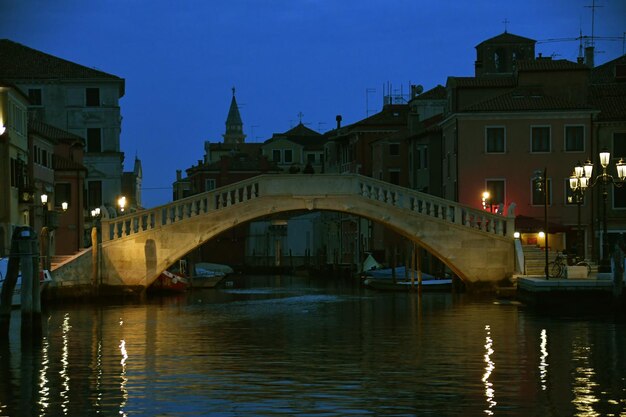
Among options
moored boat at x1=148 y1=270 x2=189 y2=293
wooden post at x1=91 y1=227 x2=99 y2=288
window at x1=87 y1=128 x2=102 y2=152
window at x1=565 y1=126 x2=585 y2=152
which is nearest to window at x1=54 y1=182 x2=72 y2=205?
moored boat at x1=148 y1=270 x2=189 y2=293

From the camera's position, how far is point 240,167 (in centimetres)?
8738

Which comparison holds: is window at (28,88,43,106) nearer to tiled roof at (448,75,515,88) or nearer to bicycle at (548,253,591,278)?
tiled roof at (448,75,515,88)

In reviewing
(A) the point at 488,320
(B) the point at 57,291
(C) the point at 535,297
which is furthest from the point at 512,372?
(B) the point at 57,291

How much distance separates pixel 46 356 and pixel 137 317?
30.9 ft

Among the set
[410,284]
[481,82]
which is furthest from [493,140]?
[410,284]

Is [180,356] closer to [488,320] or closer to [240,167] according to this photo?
[488,320]

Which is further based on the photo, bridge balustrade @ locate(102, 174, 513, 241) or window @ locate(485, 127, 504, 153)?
window @ locate(485, 127, 504, 153)

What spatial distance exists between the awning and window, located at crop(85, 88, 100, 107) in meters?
22.8

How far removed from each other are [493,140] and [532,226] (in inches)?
157

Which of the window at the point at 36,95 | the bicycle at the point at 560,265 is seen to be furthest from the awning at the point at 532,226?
the window at the point at 36,95

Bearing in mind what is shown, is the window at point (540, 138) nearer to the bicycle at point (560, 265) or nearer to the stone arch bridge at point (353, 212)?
the stone arch bridge at point (353, 212)

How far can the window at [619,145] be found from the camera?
43031 millimetres

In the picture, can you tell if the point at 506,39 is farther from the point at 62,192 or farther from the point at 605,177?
the point at 605,177

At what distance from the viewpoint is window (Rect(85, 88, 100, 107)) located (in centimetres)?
5719
